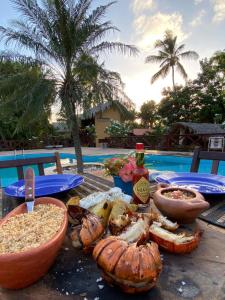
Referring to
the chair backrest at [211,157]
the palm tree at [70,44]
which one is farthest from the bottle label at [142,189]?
the palm tree at [70,44]

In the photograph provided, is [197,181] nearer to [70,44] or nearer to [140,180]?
[140,180]

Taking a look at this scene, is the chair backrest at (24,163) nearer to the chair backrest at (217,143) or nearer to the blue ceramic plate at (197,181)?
the blue ceramic plate at (197,181)

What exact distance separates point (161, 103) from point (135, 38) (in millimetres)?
14485

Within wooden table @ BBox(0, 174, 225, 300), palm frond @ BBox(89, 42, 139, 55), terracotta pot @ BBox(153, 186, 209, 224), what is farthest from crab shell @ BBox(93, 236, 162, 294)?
palm frond @ BBox(89, 42, 139, 55)

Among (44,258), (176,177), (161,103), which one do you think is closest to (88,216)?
(44,258)

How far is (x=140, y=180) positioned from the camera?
118cm

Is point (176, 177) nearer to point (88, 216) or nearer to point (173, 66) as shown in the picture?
point (88, 216)

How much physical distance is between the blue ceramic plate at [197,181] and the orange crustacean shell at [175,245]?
2.06ft

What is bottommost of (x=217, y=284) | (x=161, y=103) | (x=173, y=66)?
(x=217, y=284)

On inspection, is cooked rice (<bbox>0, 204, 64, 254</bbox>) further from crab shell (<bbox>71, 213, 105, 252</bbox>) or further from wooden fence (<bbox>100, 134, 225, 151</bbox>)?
wooden fence (<bbox>100, 134, 225, 151</bbox>)

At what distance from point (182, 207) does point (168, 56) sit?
20871mm

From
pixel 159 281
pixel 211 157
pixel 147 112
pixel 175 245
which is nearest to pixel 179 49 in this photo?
pixel 147 112

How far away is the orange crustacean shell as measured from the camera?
0.83m

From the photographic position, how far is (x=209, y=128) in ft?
44.4
